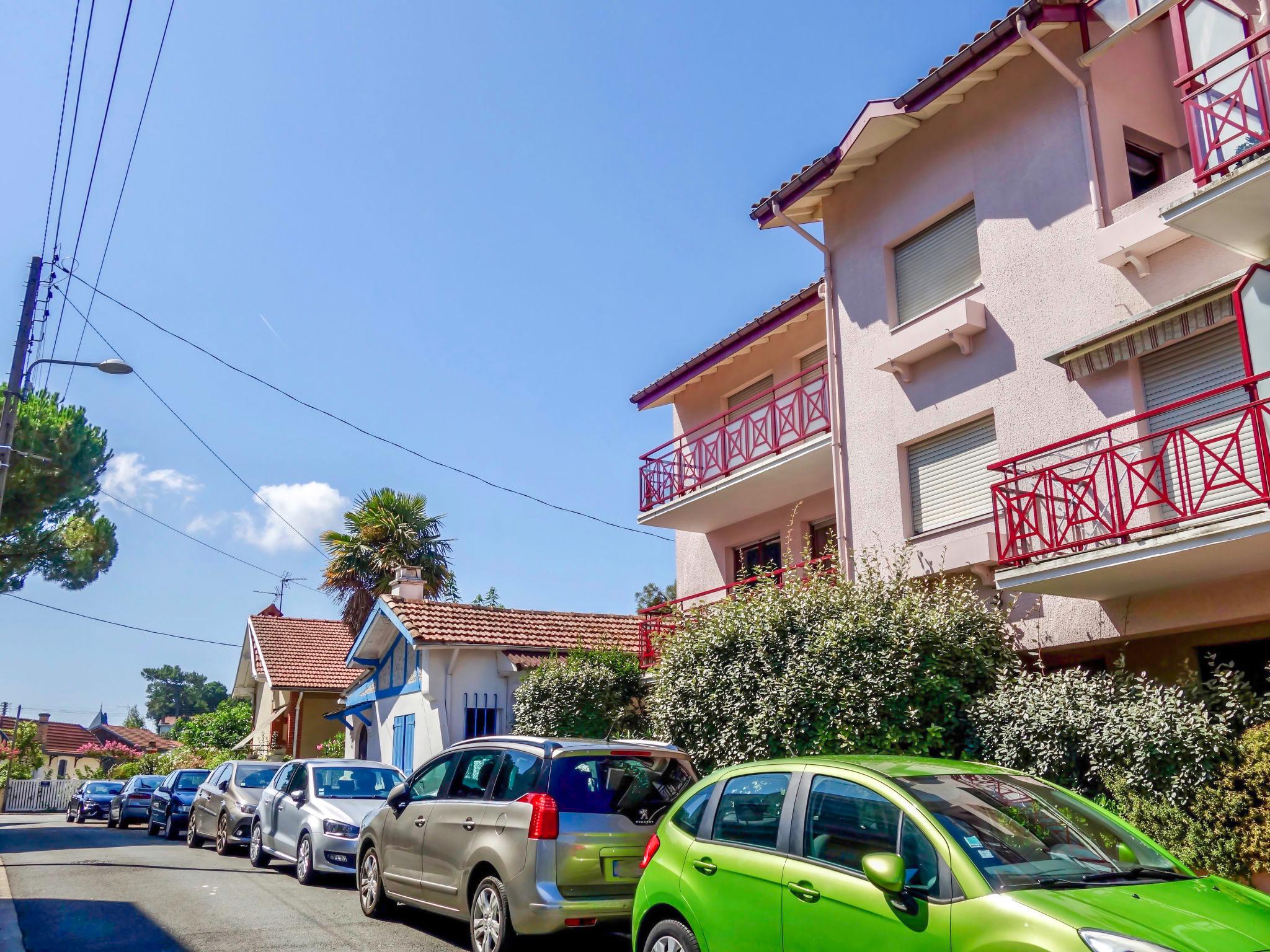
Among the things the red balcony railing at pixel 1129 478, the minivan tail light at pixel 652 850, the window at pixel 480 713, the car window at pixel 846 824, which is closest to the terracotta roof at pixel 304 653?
the window at pixel 480 713

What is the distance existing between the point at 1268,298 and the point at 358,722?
20.9 metres

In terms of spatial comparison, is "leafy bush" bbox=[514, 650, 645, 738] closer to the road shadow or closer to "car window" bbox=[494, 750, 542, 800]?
the road shadow

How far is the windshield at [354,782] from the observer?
13.5 m

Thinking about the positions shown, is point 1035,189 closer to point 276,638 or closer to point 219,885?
point 219,885

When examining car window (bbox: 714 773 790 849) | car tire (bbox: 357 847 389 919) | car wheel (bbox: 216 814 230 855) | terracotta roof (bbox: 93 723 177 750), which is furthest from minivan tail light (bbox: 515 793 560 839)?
terracotta roof (bbox: 93 723 177 750)

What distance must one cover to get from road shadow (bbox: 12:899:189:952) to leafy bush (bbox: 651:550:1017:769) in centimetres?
584

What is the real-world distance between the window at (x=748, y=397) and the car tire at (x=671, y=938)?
11845 millimetres

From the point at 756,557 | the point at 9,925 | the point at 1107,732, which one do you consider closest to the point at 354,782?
the point at 9,925

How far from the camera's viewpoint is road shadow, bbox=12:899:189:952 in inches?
339

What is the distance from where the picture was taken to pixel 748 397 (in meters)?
18.9

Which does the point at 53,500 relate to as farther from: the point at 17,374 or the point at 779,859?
the point at 779,859

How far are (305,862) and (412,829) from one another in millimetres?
4200

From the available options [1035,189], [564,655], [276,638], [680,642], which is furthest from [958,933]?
[276,638]

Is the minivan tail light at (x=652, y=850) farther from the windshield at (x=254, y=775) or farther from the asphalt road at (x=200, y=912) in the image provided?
the windshield at (x=254, y=775)
